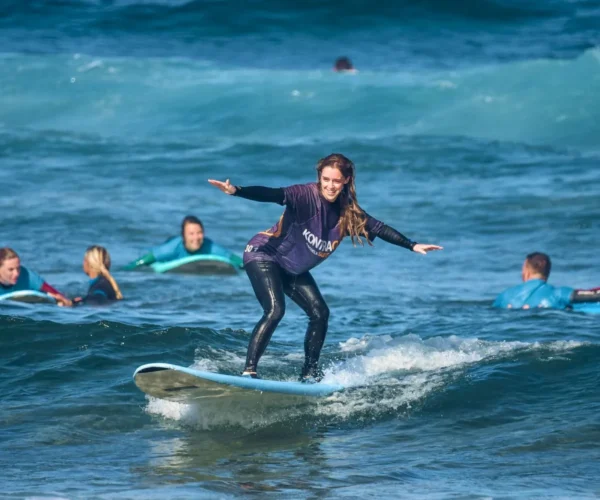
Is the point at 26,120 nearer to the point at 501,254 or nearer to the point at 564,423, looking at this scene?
the point at 501,254

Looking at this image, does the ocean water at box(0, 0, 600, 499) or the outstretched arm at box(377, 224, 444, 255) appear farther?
the outstretched arm at box(377, 224, 444, 255)

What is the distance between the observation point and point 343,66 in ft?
114

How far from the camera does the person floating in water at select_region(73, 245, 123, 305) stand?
42.1 ft

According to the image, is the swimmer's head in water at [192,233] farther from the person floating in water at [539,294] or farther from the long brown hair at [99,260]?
the person floating in water at [539,294]

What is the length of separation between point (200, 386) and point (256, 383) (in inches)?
16.8

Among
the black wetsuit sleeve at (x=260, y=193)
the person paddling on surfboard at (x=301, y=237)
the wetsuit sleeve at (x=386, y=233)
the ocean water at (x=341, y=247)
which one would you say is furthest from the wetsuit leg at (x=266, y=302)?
the wetsuit sleeve at (x=386, y=233)

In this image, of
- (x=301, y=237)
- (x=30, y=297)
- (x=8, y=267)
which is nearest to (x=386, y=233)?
(x=301, y=237)

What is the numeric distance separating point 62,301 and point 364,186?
11823mm

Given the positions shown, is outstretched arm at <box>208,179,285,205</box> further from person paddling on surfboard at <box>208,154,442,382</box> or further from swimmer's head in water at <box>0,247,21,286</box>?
swimmer's head in water at <box>0,247,21,286</box>

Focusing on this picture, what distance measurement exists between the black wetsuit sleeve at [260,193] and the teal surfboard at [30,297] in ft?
18.8

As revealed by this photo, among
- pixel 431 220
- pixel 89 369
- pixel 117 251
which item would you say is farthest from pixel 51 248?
pixel 89 369

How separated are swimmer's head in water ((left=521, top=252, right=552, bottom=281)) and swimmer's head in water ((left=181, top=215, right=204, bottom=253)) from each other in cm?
498

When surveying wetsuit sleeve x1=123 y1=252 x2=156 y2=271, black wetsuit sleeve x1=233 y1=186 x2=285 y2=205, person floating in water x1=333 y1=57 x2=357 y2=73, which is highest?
person floating in water x1=333 y1=57 x2=357 y2=73

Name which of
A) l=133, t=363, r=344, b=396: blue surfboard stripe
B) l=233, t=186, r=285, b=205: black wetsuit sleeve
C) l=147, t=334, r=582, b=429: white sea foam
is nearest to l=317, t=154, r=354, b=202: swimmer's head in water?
l=233, t=186, r=285, b=205: black wetsuit sleeve
